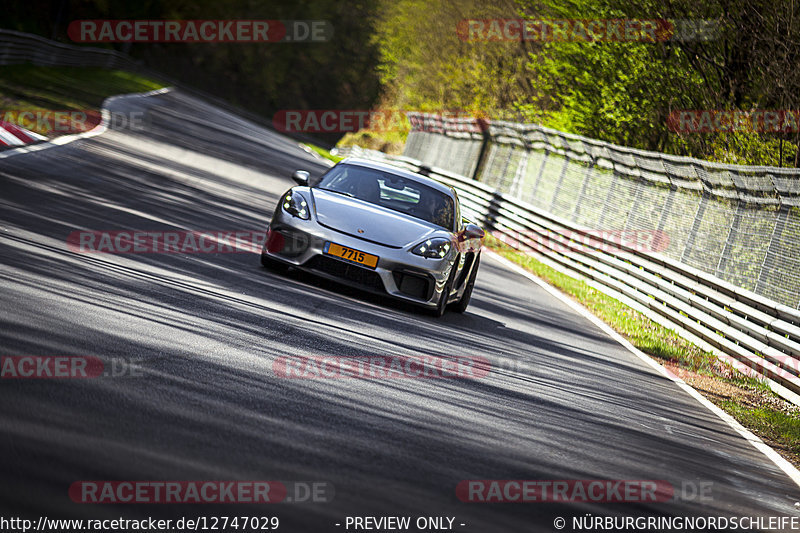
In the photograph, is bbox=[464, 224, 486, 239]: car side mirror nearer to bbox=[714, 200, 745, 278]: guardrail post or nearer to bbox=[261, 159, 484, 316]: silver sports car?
bbox=[261, 159, 484, 316]: silver sports car

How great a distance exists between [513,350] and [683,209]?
327 inches

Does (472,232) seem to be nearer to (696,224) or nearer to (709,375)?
(709,375)

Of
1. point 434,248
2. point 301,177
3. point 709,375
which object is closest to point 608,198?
point 709,375

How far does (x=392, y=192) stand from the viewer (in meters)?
11.7

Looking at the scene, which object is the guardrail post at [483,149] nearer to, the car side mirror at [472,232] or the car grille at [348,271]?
the car side mirror at [472,232]

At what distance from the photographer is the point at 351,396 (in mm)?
6582

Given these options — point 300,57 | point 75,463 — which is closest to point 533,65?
point 75,463

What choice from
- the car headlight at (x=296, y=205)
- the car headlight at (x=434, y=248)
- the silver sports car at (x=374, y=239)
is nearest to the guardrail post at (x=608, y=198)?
the silver sports car at (x=374, y=239)

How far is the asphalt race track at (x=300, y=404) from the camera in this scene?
461 centimetres

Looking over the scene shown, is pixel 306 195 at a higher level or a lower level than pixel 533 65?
lower

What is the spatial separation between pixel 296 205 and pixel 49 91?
20673 millimetres

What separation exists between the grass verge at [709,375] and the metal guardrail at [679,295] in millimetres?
156

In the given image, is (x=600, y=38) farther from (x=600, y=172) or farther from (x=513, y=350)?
(x=513, y=350)

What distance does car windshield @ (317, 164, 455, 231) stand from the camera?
11.5 m
